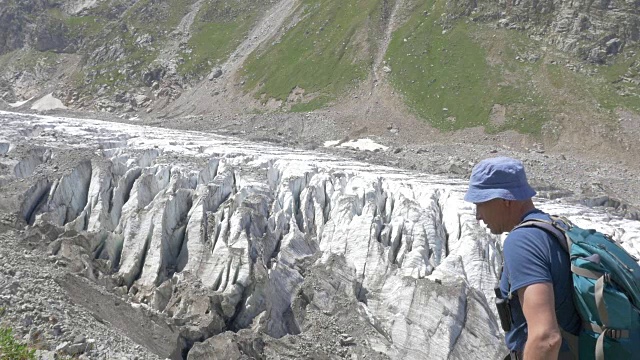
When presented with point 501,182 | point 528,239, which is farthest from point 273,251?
point 528,239

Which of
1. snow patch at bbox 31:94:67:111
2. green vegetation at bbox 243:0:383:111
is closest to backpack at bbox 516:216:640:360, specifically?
green vegetation at bbox 243:0:383:111

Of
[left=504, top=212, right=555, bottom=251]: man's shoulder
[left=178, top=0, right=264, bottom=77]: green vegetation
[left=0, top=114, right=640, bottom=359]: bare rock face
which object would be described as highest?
[left=178, top=0, right=264, bottom=77]: green vegetation

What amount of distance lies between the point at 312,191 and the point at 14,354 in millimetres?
19786

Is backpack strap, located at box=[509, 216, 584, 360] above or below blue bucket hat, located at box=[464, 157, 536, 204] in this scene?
below

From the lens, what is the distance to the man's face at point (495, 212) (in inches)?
199

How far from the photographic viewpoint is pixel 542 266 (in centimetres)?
425

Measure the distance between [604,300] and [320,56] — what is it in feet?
307

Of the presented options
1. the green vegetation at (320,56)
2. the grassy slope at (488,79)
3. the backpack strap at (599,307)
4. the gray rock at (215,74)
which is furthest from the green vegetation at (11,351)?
the gray rock at (215,74)

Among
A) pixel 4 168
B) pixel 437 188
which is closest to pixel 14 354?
pixel 437 188

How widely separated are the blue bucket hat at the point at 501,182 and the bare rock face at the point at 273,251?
45.4 feet

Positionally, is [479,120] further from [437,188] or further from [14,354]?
[14,354]

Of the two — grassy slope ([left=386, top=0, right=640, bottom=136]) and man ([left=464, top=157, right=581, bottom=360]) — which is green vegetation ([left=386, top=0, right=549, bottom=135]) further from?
man ([left=464, top=157, right=581, bottom=360])

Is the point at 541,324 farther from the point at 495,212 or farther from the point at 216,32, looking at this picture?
the point at 216,32

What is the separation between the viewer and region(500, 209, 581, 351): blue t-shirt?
167 inches
